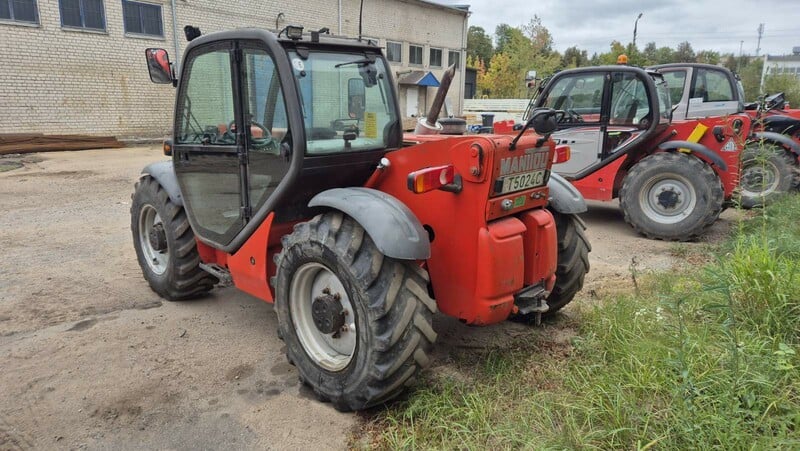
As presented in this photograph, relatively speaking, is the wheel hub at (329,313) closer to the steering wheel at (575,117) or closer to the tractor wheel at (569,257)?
the tractor wheel at (569,257)

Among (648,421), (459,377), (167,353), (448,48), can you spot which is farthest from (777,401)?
(448,48)

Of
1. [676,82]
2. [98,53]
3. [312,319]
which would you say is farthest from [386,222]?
[98,53]

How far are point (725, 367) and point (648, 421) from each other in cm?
57

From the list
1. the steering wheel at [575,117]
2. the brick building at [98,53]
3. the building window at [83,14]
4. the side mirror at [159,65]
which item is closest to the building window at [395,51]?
the brick building at [98,53]

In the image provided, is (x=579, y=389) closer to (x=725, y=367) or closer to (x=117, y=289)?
(x=725, y=367)

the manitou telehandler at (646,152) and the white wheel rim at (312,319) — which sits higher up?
the manitou telehandler at (646,152)

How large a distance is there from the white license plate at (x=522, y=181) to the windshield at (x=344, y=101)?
1003 millimetres

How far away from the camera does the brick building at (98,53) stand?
1462 cm

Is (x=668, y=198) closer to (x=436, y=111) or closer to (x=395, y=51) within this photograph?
(x=436, y=111)

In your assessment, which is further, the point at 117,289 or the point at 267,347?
the point at 117,289

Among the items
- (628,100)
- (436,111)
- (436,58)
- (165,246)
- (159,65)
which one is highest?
(436,58)

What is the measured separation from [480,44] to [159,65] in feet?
204

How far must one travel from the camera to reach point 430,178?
9.00 ft

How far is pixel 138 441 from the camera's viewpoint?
273 cm
